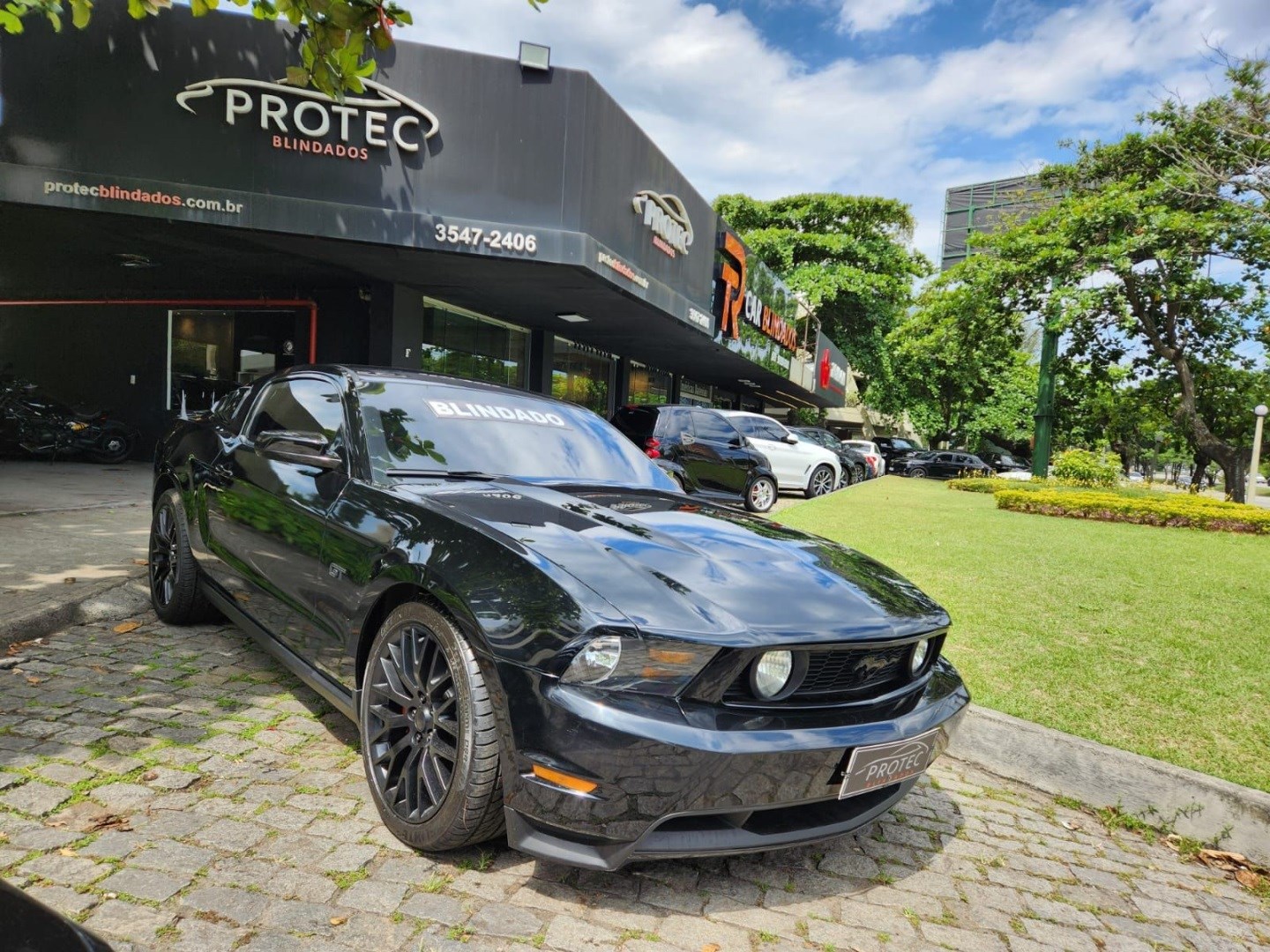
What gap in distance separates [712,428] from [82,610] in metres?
9.35

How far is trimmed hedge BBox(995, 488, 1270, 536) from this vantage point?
1301 centimetres

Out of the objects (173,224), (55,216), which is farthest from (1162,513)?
(55,216)

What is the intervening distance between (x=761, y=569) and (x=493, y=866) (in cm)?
124

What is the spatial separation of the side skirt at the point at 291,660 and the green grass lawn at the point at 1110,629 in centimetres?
300

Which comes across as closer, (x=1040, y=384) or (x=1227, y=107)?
(x=1227, y=107)

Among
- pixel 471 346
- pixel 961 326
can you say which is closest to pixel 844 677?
pixel 471 346

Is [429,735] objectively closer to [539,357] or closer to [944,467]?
[539,357]

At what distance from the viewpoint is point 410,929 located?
A: 214 centimetres

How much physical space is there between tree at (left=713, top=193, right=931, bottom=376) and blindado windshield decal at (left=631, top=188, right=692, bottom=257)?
71.5 ft

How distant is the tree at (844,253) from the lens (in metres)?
37.9

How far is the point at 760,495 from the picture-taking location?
1252 cm

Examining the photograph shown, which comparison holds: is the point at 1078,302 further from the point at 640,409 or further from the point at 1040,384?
the point at 640,409

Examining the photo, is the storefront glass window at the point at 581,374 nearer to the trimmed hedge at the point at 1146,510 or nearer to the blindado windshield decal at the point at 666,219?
the blindado windshield decal at the point at 666,219

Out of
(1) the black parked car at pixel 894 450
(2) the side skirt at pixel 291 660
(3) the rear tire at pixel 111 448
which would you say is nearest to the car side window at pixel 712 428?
(2) the side skirt at pixel 291 660
